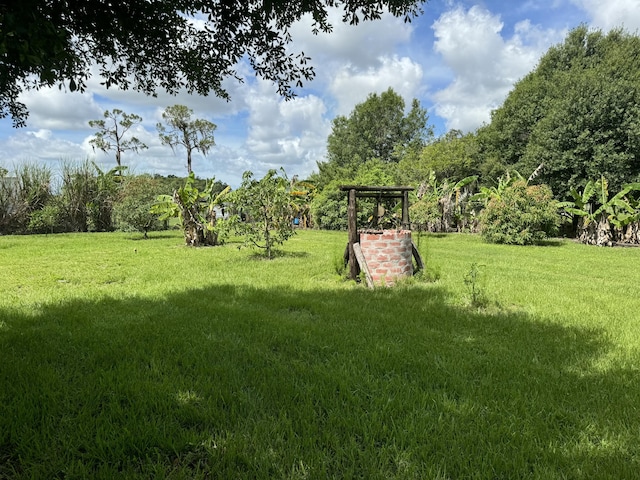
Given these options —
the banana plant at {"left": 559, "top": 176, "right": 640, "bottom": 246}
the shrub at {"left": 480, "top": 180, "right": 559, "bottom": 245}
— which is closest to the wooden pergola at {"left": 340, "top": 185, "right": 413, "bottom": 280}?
the shrub at {"left": 480, "top": 180, "right": 559, "bottom": 245}

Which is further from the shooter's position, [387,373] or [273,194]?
[273,194]

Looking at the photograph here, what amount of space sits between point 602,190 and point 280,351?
55.3ft

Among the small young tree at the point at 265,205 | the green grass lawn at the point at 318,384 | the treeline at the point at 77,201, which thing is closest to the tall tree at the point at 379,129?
the treeline at the point at 77,201

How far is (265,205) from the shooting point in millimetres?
10703

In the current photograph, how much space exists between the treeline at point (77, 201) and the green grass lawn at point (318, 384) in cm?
1164

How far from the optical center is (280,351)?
4.08m

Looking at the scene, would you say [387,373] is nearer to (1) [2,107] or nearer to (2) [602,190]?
(1) [2,107]

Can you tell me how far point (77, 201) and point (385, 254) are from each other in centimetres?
2038

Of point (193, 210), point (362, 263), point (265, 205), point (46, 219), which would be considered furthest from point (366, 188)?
point (46, 219)

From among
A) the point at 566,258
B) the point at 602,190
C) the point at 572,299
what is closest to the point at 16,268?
the point at 572,299

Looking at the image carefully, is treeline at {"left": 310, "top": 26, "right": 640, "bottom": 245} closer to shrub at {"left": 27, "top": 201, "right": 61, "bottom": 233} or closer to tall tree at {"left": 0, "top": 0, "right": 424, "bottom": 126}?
tall tree at {"left": 0, "top": 0, "right": 424, "bottom": 126}

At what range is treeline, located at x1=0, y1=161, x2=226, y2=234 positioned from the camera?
1770 centimetres

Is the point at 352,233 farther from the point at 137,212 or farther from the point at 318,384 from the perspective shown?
the point at 137,212

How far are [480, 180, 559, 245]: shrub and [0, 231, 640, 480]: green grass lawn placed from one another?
947cm
